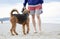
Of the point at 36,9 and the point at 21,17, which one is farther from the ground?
the point at 36,9

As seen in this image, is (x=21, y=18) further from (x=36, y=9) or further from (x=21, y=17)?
(x=36, y=9)

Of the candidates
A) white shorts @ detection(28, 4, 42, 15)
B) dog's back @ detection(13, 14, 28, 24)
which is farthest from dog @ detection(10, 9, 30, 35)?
white shorts @ detection(28, 4, 42, 15)

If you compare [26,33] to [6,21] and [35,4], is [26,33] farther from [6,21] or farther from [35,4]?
[6,21]

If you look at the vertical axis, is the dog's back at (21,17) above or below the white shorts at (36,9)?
below

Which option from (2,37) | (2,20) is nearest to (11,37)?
(2,37)

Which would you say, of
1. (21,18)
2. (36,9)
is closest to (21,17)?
(21,18)

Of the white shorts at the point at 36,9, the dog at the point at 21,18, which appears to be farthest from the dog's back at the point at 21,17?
the white shorts at the point at 36,9

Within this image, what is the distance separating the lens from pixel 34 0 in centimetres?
1184

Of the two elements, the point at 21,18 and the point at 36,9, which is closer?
the point at 21,18

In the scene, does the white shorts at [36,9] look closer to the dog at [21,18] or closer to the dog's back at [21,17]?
the dog at [21,18]

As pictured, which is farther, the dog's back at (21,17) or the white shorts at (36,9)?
the white shorts at (36,9)

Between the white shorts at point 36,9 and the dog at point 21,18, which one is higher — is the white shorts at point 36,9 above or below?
above

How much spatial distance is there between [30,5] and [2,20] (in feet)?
20.1

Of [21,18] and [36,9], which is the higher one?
[36,9]
